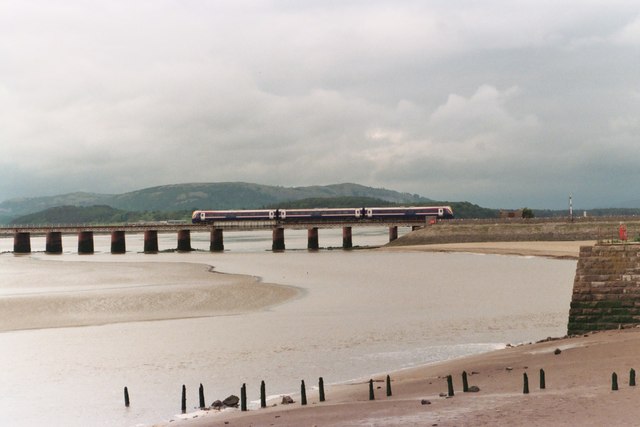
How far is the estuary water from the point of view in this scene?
20.7m

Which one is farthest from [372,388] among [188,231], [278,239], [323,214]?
[323,214]

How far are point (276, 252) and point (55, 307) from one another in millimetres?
66958

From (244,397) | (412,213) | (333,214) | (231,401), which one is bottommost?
(231,401)

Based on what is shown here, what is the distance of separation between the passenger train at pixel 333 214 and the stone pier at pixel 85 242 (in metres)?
17.8

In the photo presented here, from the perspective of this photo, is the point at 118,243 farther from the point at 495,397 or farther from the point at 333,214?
the point at 495,397

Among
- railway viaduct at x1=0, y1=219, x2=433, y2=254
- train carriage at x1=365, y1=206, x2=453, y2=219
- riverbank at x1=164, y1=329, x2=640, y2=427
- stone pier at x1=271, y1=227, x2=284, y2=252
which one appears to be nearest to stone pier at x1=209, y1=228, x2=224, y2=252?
railway viaduct at x1=0, y1=219, x2=433, y2=254

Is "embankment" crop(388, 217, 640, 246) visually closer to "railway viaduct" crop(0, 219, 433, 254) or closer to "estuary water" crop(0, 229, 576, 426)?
"railway viaduct" crop(0, 219, 433, 254)

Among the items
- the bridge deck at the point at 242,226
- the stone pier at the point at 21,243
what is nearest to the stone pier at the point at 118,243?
the bridge deck at the point at 242,226

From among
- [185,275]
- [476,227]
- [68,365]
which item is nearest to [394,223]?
[476,227]

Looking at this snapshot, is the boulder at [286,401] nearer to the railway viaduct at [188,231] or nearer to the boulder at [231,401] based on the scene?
the boulder at [231,401]

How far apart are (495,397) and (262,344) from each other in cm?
1441

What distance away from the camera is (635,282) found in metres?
25.3

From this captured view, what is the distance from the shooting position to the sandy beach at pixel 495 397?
13930mm

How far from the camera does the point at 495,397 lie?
16.1 metres
